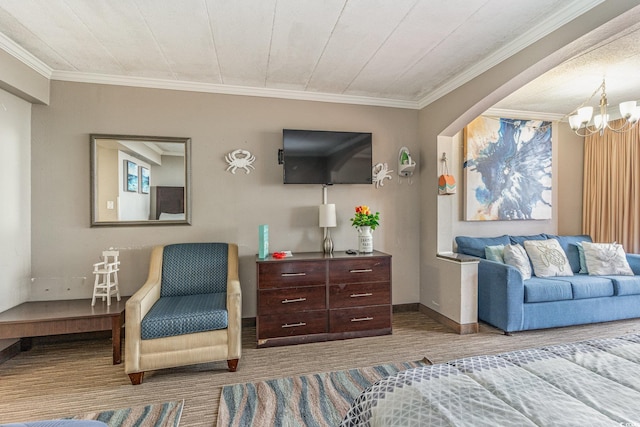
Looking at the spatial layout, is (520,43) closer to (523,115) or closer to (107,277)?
(523,115)

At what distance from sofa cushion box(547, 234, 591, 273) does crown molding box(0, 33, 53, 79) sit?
599 cm

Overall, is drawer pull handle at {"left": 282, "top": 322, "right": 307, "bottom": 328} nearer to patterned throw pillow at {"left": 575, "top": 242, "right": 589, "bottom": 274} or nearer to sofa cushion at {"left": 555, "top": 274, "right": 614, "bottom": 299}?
sofa cushion at {"left": 555, "top": 274, "right": 614, "bottom": 299}

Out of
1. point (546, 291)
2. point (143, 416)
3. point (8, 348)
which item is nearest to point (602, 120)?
point (546, 291)

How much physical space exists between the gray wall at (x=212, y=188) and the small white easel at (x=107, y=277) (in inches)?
4.5

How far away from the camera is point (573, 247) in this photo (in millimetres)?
4012

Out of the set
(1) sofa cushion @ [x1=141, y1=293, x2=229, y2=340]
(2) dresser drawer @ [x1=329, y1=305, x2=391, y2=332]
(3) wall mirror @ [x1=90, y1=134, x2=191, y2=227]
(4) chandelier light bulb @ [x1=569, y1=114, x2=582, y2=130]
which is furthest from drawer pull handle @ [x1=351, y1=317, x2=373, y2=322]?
(4) chandelier light bulb @ [x1=569, y1=114, x2=582, y2=130]

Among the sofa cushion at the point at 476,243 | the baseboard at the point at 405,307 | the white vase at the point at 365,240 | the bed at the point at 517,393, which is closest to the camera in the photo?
the bed at the point at 517,393

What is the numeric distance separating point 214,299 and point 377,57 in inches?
102

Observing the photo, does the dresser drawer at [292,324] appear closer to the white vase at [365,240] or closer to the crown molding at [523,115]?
the white vase at [365,240]

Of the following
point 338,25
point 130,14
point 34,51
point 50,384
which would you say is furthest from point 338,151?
point 50,384

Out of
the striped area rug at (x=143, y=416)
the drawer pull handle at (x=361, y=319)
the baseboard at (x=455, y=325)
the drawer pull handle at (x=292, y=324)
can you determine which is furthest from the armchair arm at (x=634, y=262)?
the striped area rug at (x=143, y=416)

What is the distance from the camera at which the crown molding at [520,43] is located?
201 centimetres

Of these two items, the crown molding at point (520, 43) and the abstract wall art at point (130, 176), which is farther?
the abstract wall art at point (130, 176)

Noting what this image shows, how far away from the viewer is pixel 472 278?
3.27 metres
